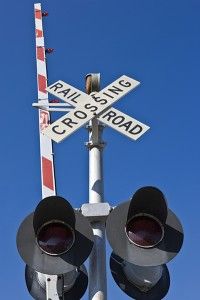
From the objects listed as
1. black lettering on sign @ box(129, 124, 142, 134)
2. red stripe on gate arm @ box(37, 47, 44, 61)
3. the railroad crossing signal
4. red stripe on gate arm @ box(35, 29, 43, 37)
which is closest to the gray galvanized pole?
the railroad crossing signal

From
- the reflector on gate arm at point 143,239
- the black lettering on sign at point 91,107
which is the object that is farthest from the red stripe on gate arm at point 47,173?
the reflector on gate arm at point 143,239

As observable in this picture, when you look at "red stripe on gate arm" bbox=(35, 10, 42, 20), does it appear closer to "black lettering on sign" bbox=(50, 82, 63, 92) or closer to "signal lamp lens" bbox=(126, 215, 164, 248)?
"black lettering on sign" bbox=(50, 82, 63, 92)

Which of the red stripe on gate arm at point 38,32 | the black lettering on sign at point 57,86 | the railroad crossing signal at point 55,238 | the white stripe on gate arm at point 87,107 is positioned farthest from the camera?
the red stripe on gate arm at point 38,32

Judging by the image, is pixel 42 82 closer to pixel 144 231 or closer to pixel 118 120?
pixel 118 120

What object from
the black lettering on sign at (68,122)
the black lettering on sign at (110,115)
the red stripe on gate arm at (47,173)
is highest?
the black lettering on sign at (110,115)

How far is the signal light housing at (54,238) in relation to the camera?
330 cm

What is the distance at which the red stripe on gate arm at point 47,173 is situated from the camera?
14.1ft

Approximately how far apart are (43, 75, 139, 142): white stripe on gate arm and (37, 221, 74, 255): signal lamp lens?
71 cm

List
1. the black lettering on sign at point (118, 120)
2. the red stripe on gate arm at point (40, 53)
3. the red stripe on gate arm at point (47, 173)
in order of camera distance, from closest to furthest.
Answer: the black lettering on sign at point (118, 120) → the red stripe on gate arm at point (47, 173) → the red stripe on gate arm at point (40, 53)

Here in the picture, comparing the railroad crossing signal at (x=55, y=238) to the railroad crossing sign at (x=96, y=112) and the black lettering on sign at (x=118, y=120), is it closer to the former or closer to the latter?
the railroad crossing sign at (x=96, y=112)

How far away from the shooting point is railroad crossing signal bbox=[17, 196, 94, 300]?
3301 millimetres

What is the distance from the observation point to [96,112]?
13.6ft

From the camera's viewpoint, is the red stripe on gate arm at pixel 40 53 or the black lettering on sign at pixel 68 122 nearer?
the black lettering on sign at pixel 68 122

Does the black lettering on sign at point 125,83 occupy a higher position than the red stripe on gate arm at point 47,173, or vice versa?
the black lettering on sign at point 125,83
